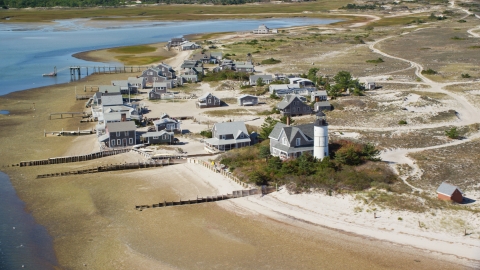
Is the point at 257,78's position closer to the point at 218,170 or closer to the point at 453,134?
the point at 453,134

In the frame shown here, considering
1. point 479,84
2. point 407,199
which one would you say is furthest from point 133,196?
point 479,84

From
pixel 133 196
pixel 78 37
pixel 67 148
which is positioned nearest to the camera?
pixel 133 196

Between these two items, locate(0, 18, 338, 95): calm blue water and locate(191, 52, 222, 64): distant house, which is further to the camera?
locate(191, 52, 222, 64): distant house

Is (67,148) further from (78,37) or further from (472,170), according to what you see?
(78,37)

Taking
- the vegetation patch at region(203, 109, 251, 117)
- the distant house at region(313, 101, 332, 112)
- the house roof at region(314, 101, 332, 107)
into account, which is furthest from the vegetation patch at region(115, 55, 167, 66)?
the distant house at region(313, 101, 332, 112)

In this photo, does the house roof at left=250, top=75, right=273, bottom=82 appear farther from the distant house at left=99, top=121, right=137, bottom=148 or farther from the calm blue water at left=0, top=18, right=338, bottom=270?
the calm blue water at left=0, top=18, right=338, bottom=270
